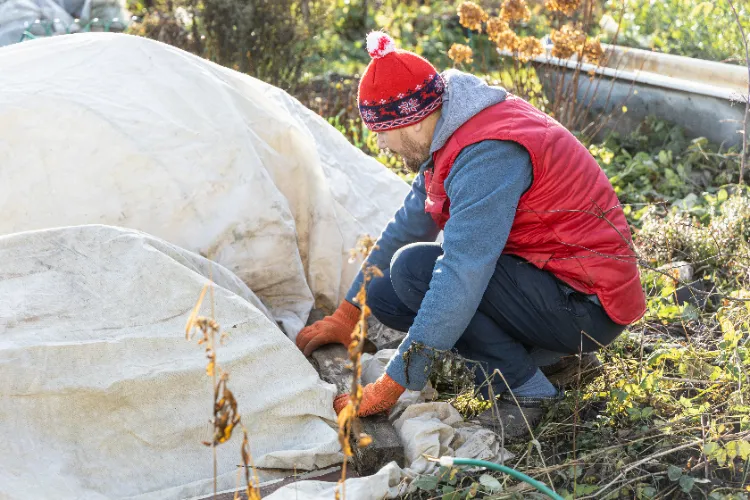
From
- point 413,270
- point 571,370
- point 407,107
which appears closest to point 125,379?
point 413,270

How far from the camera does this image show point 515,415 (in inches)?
96.7

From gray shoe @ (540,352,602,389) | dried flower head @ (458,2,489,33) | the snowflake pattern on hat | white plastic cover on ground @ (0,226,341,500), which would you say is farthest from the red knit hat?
dried flower head @ (458,2,489,33)

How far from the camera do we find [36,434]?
2014 millimetres

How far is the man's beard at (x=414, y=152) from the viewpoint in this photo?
2355 mm

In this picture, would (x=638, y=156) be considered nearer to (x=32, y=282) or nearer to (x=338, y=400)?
(x=338, y=400)

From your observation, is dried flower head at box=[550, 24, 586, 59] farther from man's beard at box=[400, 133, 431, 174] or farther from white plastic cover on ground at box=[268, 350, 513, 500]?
white plastic cover on ground at box=[268, 350, 513, 500]

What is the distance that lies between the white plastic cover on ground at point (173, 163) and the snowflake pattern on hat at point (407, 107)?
69 cm

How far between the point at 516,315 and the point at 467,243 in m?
0.39

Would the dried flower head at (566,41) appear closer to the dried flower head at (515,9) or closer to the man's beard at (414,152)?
the dried flower head at (515,9)

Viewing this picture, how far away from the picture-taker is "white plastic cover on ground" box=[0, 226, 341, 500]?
201 centimetres

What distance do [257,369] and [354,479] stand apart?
0.43 meters

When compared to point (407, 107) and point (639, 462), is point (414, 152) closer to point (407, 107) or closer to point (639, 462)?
point (407, 107)

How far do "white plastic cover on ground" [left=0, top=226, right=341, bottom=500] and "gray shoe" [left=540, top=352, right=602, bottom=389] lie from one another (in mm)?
799

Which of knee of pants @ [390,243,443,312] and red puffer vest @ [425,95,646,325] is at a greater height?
red puffer vest @ [425,95,646,325]
